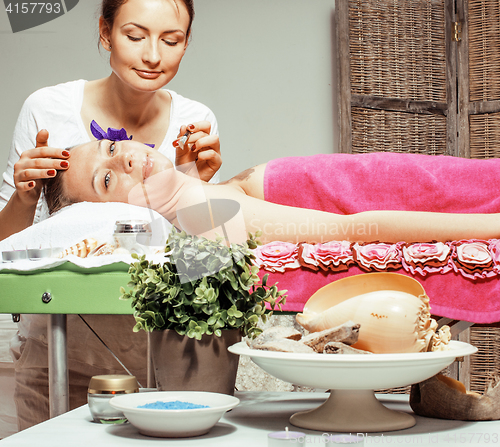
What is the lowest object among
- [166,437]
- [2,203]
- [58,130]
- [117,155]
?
[166,437]

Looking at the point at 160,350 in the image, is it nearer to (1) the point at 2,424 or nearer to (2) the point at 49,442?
(2) the point at 49,442

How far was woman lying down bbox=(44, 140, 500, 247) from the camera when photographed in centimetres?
116

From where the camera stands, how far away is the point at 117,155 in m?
1.45

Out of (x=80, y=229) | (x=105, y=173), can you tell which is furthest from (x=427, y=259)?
(x=105, y=173)

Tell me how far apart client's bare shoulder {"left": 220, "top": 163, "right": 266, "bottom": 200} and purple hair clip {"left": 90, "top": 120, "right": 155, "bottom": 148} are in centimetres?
34

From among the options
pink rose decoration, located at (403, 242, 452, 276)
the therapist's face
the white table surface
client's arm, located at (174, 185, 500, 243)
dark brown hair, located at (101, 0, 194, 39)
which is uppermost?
dark brown hair, located at (101, 0, 194, 39)

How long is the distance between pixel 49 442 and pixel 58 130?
127 centimetres

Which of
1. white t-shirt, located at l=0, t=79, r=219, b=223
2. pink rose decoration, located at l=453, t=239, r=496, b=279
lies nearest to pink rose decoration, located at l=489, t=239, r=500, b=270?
pink rose decoration, located at l=453, t=239, r=496, b=279

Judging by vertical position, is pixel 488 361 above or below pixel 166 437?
below

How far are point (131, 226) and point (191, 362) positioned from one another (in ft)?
1.54

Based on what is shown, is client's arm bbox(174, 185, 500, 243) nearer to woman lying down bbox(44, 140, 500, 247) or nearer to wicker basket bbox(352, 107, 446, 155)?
woman lying down bbox(44, 140, 500, 247)

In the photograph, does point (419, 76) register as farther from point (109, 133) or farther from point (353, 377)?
point (353, 377)

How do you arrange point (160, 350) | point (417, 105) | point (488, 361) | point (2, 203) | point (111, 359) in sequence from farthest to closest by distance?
1. point (417, 105)
2. point (488, 361)
3. point (2, 203)
4. point (111, 359)
5. point (160, 350)

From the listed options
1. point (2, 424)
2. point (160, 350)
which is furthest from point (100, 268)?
point (2, 424)
